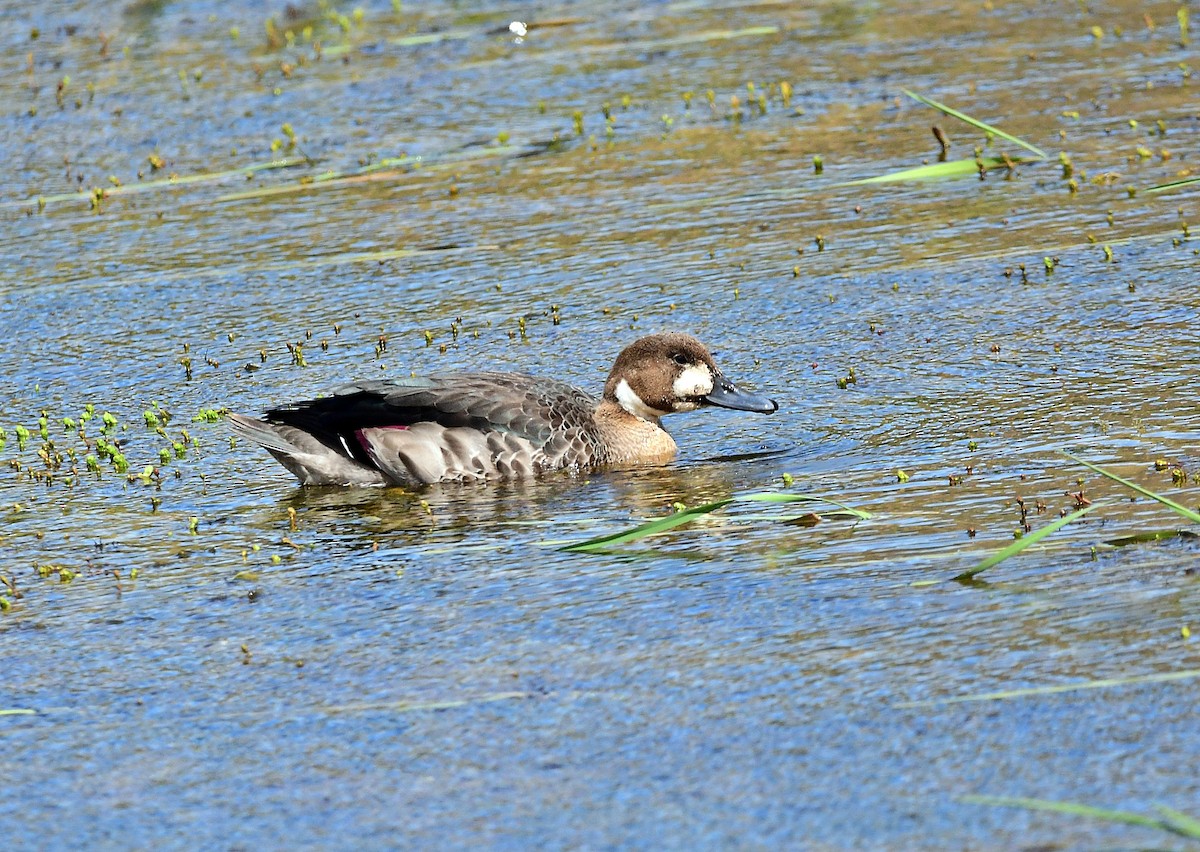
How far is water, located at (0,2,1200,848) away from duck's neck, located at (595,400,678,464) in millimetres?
236

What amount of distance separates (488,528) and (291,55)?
1162 cm

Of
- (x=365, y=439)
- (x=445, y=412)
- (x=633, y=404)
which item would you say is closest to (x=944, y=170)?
(x=633, y=404)

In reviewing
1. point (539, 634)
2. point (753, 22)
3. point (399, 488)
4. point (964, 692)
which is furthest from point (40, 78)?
point (964, 692)

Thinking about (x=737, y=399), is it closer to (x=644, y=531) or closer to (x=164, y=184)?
(x=644, y=531)

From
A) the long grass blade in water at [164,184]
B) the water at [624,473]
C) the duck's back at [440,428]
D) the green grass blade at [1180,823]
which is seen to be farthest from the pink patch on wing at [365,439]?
the long grass blade in water at [164,184]

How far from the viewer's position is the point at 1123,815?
4484 mm

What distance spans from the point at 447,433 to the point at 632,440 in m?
0.91

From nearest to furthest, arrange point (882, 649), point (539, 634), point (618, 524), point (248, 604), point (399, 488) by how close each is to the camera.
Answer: point (882, 649) < point (539, 634) < point (248, 604) < point (618, 524) < point (399, 488)

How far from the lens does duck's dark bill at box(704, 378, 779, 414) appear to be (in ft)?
28.6

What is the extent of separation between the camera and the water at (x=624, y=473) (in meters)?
5.18

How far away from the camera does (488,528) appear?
7.64 meters

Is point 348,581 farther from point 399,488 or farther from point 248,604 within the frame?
point 399,488

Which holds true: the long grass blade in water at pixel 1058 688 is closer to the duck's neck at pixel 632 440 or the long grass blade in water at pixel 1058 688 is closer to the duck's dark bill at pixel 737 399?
the duck's dark bill at pixel 737 399

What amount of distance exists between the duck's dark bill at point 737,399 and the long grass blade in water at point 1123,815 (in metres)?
4.12
